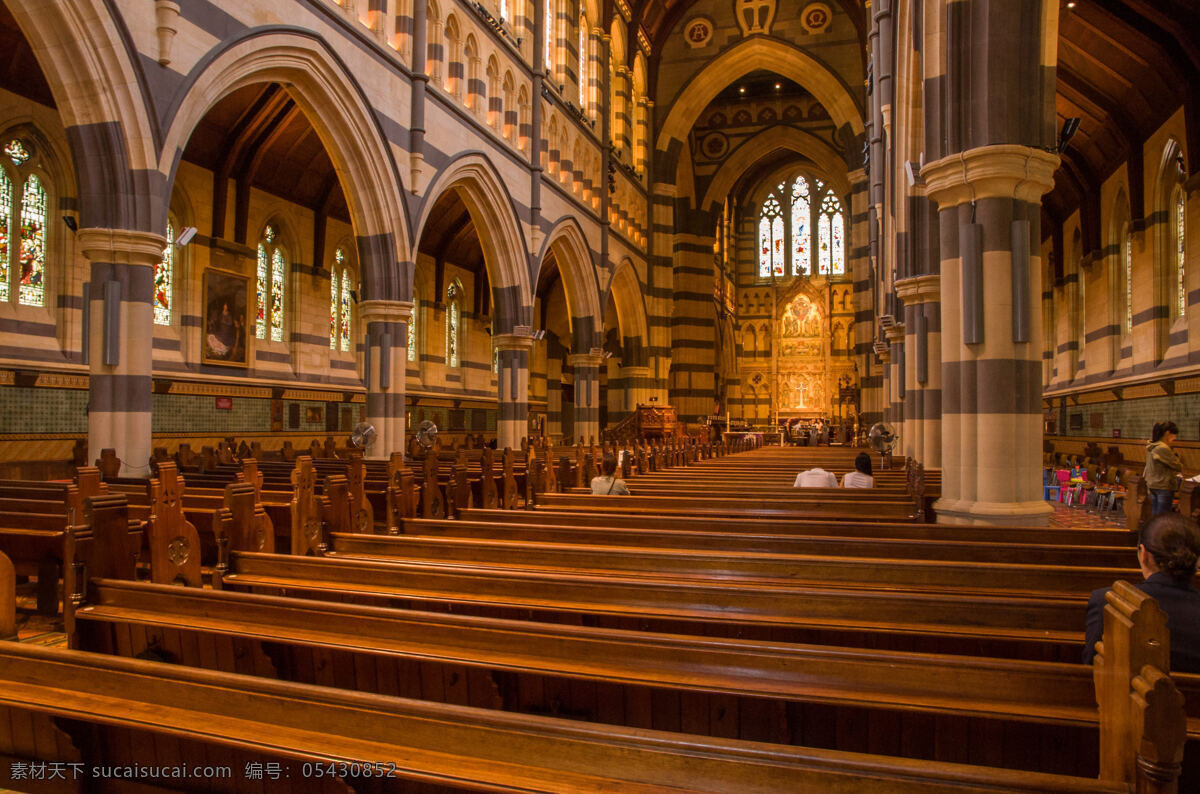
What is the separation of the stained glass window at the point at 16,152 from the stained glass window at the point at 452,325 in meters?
12.5

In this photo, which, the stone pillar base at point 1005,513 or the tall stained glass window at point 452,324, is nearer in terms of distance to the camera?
the stone pillar base at point 1005,513

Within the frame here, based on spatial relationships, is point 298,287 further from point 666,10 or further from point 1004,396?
point 666,10

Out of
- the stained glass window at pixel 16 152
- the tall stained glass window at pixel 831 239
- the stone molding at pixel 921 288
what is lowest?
the stone molding at pixel 921 288

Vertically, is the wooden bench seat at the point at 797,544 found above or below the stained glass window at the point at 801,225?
below

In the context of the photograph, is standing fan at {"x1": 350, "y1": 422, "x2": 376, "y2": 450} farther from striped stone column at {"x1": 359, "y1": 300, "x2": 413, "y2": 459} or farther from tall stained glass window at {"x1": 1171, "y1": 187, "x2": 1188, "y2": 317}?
tall stained glass window at {"x1": 1171, "y1": 187, "x2": 1188, "y2": 317}

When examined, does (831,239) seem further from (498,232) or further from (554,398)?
(498,232)

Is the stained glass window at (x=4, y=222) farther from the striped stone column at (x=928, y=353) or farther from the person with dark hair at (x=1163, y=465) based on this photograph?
the person with dark hair at (x=1163, y=465)

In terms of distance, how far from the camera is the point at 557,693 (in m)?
2.66

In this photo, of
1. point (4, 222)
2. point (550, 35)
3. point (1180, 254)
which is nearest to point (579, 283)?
point (550, 35)

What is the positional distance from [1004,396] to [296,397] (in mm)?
15187

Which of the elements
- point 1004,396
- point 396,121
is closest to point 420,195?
point 396,121

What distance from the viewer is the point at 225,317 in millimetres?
16109

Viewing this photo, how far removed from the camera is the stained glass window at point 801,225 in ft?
134

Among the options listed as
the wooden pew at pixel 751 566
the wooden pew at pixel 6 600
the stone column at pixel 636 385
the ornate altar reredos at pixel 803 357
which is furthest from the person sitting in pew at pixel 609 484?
the ornate altar reredos at pixel 803 357
